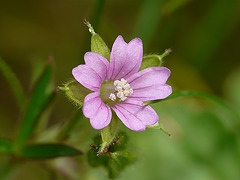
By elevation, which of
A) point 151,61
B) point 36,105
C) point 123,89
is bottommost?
point 36,105

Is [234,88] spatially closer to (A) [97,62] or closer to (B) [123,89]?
(B) [123,89]

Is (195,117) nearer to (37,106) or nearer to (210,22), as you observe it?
(210,22)

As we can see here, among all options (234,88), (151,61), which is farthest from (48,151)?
(234,88)

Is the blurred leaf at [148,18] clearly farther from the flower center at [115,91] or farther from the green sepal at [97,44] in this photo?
the green sepal at [97,44]

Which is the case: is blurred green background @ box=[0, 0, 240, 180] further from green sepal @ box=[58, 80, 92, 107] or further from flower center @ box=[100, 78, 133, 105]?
green sepal @ box=[58, 80, 92, 107]

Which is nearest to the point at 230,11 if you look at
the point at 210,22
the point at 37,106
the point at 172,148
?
the point at 210,22

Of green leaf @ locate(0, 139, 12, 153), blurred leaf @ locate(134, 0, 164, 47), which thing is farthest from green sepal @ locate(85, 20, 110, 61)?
blurred leaf @ locate(134, 0, 164, 47)
